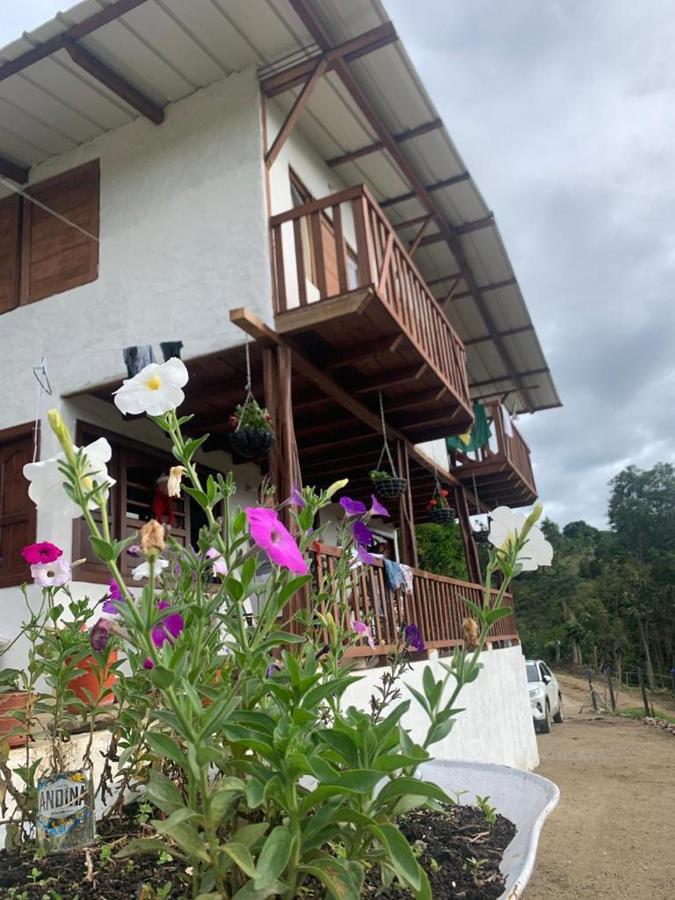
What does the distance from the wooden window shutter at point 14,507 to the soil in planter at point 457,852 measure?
5058 mm

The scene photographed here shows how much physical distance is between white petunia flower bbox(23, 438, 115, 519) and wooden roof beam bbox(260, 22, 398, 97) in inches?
228

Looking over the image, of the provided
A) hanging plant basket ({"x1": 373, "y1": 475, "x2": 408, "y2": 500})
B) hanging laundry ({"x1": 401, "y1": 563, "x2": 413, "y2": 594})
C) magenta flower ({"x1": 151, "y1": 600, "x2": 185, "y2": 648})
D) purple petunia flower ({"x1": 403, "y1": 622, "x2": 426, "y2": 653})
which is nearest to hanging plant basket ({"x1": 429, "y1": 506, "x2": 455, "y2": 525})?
hanging plant basket ({"x1": 373, "y1": 475, "x2": 408, "y2": 500})

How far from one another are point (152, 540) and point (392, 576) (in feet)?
16.3

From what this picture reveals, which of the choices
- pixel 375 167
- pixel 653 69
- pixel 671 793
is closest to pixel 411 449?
pixel 375 167

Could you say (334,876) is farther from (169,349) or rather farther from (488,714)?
(488,714)

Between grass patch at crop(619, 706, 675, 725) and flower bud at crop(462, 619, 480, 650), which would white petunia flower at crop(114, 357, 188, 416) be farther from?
grass patch at crop(619, 706, 675, 725)

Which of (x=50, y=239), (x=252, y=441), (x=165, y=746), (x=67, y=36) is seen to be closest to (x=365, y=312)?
(x=252, y=441)

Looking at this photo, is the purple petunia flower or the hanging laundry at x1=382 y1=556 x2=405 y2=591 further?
the hanging laundry at x1=382 y1=556 x2=405 y2=591

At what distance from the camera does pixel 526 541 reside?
4.79ft

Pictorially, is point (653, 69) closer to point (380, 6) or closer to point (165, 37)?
point (380, 6)

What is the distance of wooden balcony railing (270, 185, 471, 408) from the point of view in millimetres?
5406

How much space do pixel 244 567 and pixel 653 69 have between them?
1382 cm

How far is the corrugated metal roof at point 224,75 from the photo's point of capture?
18.5 feet

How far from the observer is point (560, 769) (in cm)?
1038
